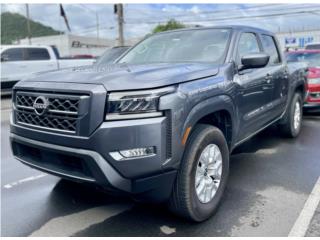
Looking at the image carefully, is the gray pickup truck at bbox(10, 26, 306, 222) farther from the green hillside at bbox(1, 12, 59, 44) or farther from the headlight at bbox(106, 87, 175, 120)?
the green hillside at bbox(1, 12, 59, 44)

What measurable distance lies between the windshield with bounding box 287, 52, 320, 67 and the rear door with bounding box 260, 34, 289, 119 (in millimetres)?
3487

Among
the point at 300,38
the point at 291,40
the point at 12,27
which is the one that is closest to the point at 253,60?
the point at 291,40

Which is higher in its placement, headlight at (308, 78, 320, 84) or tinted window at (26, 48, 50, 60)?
tinted window at (26, 48, 50, 60)

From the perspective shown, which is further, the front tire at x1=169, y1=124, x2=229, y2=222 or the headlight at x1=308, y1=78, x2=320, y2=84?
the headlight at x1=308, y1=78, x2=320, y2=84

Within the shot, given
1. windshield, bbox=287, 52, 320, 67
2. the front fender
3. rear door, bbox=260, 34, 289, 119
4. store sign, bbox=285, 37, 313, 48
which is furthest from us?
store sign, bbox=285, 37, 313, 48

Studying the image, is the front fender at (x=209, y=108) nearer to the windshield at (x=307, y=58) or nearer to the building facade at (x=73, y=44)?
the windshield at (x=307, y=58)

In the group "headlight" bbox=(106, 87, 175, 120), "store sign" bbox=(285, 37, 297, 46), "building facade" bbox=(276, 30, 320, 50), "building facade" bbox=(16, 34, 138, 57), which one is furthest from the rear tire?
"store sign" bbox=(285, 37, 297, 46)

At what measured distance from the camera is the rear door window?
460cm

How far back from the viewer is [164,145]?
2406 millimetres

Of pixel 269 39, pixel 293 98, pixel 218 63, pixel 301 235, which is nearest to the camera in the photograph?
pixel 301 235

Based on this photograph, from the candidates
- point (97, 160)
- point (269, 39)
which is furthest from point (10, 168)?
point (269, 39)

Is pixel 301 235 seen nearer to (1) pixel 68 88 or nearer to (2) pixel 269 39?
(1) pixel 68 88

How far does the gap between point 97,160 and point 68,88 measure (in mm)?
609

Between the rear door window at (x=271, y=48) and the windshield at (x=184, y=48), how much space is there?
42.9 inches
